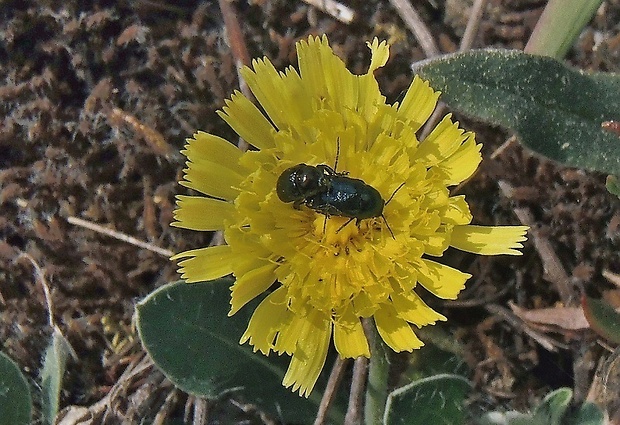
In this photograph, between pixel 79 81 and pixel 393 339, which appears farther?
pixel 79 81

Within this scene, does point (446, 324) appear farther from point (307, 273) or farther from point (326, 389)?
point (307, 273)

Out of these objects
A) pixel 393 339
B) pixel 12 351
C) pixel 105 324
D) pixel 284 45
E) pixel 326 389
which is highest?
pixel 284 45

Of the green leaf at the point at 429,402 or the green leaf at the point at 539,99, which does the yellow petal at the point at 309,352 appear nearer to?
the green leaf at the point at 429,402

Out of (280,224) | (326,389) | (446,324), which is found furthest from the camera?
(446,324)

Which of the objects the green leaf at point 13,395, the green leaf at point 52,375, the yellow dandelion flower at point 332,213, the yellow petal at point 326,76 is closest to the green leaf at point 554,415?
the yellow dandelion flower at point 332,213

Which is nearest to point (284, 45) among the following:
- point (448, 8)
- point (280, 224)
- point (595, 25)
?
point (448, 8)

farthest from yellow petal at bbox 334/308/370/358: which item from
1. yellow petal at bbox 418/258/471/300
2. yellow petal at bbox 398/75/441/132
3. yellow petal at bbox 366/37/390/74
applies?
yellow petal at bbox 366/37/390/74

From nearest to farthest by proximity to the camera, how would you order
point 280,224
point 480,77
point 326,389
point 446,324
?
point 480,77 → point 280,224 → point 326,389 → point 446,324

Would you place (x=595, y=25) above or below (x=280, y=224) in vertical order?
above
